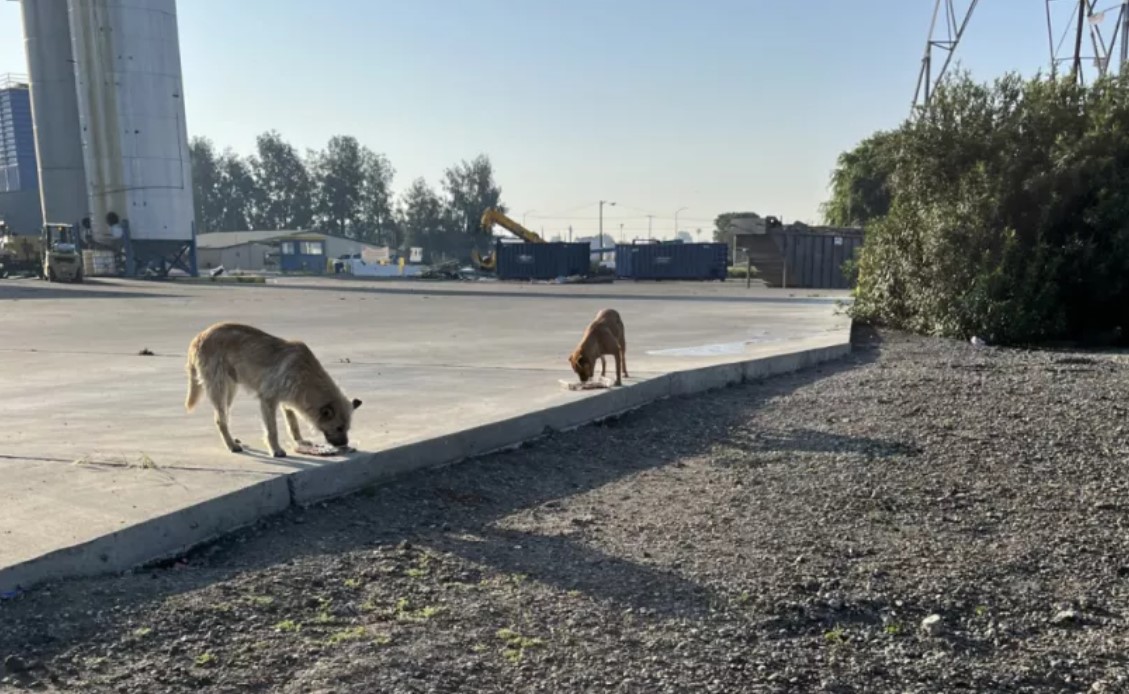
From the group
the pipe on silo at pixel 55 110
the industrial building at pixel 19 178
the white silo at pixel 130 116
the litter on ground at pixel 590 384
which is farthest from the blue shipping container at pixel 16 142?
the litter on ground at pixel 590 384

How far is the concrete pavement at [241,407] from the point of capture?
4035 mm

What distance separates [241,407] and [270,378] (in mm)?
2710

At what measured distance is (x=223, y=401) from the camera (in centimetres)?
530

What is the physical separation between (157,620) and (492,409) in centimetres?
394

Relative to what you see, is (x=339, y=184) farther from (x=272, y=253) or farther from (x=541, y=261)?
(x=541, y=261)

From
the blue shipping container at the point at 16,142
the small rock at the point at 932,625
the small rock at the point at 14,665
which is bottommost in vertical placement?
the small rock at the point at 932,625

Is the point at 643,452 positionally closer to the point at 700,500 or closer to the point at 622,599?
the point at 700,500

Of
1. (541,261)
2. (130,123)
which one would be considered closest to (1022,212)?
(541,261)

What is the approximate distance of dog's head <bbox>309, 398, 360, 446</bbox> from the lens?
5.11 metres

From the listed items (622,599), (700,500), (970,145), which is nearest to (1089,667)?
(622,599)

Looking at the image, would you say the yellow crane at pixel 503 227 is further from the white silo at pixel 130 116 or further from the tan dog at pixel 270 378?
the tan dog at pixel 270 378

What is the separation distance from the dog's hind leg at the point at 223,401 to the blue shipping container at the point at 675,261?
1990 inches

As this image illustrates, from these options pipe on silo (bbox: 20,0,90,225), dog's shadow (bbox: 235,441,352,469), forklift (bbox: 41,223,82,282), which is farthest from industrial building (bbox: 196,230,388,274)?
dog's shadow (bbox: 235,441,352,469)

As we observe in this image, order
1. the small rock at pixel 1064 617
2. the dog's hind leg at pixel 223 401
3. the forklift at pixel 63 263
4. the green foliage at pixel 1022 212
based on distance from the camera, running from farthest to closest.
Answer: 1. the forklift at pixel 63 263
2. the green foliage at pixel 1022 212
3. the dog's hind leg at pixel 223 401
4. the small rock at pixel 1064 617
